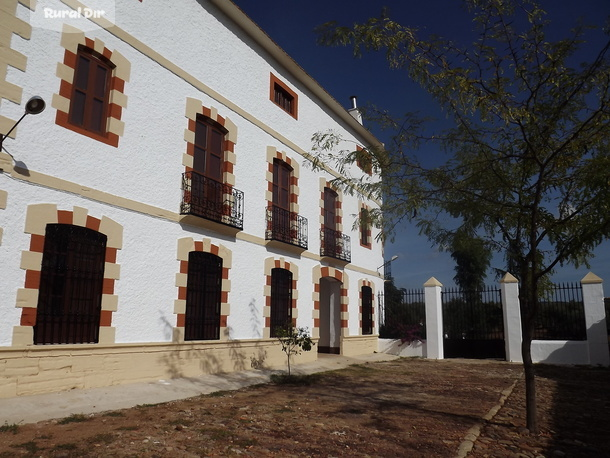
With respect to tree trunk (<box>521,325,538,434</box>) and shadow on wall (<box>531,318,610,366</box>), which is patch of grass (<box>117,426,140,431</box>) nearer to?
tree trunk (<box>521,325,538,434</box>)

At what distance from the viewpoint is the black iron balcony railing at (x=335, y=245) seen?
51.1 feet

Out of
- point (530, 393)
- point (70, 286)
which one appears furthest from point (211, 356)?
point (530, 393)

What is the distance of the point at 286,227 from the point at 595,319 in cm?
1049

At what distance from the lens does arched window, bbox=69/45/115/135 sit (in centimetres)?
821

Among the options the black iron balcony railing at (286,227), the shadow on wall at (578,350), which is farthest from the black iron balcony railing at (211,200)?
the shadow on wall at (578,350)

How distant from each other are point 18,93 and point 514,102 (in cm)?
756

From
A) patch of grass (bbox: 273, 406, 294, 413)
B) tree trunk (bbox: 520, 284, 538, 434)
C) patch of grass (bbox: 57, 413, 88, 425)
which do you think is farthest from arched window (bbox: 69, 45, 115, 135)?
tree trunk (bbox: 520, 284, 538, 434)

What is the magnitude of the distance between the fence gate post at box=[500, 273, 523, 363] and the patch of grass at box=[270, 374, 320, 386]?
8.20m

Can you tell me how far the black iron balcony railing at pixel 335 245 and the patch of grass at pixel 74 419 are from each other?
9909 mm

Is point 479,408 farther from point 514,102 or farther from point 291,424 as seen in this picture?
point 514,102

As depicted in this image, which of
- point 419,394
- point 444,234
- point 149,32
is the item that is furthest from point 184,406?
point 149,32

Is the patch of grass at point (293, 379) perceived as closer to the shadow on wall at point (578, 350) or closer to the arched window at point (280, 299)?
the arched window at point (280, 299)

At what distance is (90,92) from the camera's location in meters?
8.41

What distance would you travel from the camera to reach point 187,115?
34.2 ft
